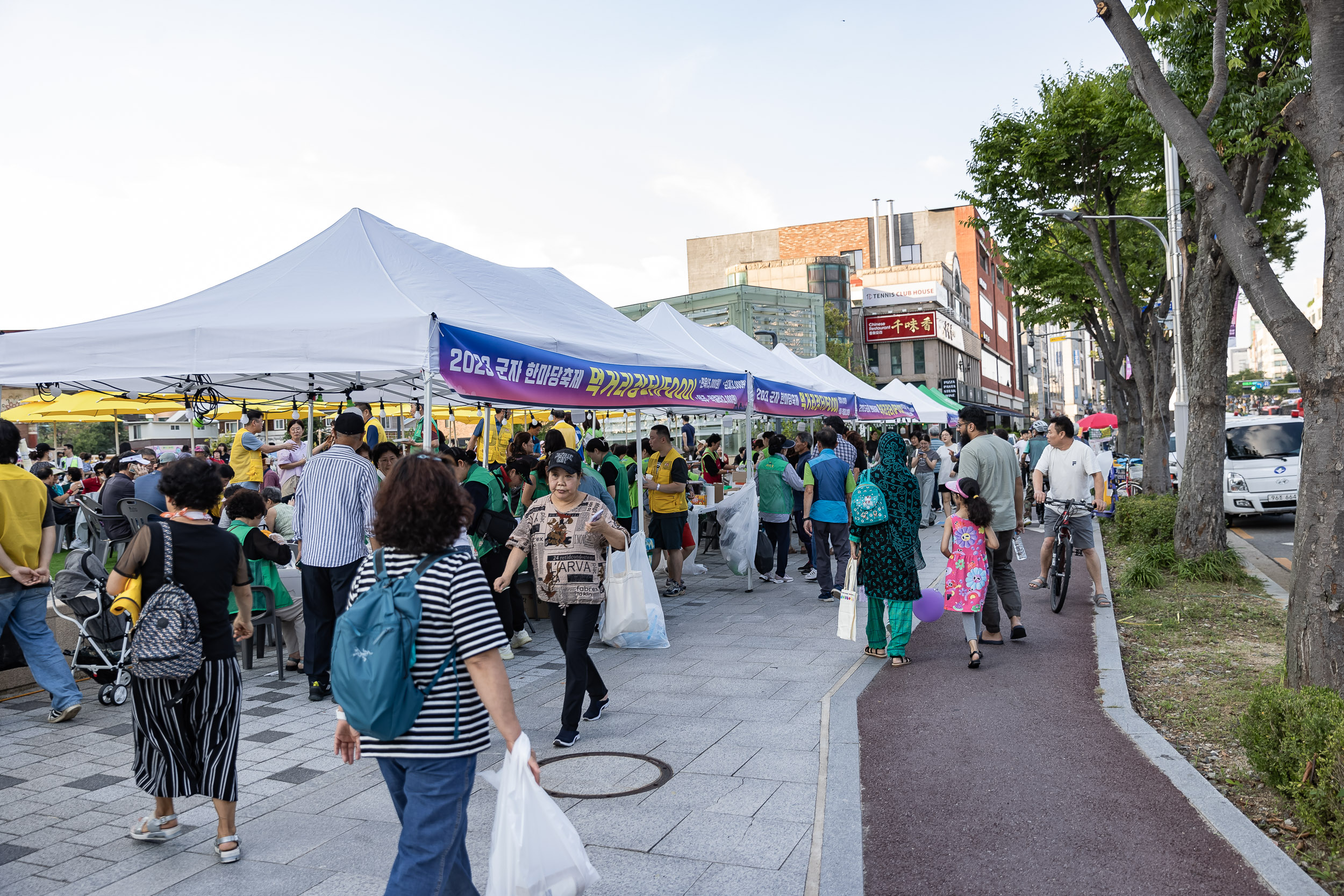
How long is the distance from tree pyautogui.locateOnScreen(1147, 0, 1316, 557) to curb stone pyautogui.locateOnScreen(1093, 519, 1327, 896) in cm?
497

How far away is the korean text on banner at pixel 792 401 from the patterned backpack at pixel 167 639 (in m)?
8.47

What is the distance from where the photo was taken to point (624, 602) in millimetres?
6727

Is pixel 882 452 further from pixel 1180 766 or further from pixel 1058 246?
pixel 1058 246

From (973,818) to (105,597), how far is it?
5757mm

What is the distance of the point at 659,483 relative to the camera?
10.5m

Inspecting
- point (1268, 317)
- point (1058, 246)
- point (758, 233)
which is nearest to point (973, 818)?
point (1268, 317)

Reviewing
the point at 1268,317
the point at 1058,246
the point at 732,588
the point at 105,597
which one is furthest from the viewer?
the point at 1058,246

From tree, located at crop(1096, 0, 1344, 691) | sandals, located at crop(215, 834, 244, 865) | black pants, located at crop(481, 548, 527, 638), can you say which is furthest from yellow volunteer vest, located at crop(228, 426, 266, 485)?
tree, located at crop(1096, 0, 1344, 691)

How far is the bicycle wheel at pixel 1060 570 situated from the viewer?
30.0 feet

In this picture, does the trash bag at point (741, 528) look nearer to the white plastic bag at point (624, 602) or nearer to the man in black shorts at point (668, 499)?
the man in black shorts at point (668, 499)

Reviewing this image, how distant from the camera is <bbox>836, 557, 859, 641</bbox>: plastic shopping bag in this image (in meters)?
7.35

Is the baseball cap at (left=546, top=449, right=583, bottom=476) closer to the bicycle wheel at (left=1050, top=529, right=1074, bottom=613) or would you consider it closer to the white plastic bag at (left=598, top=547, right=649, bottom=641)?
the white plastic bag at (left=598, top=547, right=649, bottom=641)

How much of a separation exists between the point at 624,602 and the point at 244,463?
6.44 metres

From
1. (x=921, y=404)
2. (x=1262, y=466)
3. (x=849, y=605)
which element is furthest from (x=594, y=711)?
(x=921, y=404)
